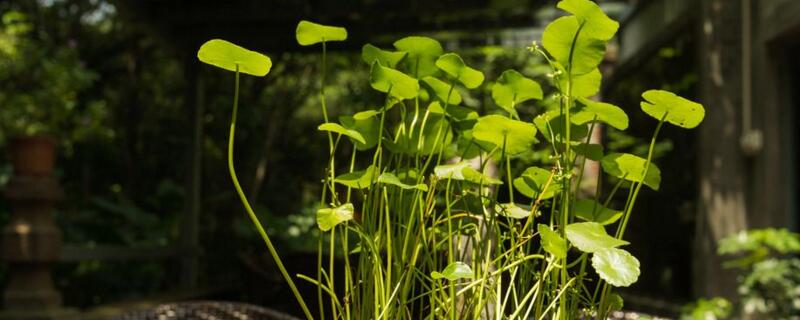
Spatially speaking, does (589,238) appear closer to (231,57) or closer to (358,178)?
(358,178)

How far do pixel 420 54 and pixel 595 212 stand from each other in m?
0.22

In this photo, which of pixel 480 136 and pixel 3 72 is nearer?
pixel 480 136

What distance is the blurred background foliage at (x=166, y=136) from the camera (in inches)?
225

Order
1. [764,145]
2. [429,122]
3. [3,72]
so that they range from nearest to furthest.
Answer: [429,122], [764,145], [3,72]

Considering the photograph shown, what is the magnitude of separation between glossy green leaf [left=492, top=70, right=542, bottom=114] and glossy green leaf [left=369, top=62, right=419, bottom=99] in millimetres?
110

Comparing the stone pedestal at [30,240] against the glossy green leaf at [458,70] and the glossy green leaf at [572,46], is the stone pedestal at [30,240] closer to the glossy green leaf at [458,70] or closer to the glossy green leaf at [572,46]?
the glossy green leaf at [458,70]

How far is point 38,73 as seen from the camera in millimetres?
7273

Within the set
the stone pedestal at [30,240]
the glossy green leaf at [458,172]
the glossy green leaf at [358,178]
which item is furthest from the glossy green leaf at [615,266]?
the stone pedestal at [30,240]

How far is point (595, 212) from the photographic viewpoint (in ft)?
2.89

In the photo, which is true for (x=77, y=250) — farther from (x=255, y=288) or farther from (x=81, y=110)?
(x=81, y=110)

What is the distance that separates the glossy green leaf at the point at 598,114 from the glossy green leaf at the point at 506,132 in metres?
0.07

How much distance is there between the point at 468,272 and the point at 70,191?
312 inches

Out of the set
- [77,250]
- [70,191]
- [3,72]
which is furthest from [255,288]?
[70,191]

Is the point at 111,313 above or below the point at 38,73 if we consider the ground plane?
below
